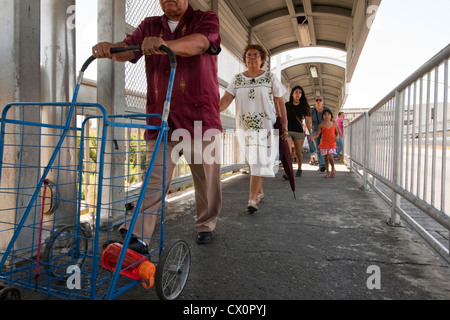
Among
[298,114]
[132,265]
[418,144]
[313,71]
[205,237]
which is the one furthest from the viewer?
[313,71]

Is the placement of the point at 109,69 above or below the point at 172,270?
above

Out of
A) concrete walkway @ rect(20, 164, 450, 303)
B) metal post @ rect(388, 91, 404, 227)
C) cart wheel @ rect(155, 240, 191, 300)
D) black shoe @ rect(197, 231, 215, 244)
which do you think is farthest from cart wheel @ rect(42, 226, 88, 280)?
metal post @ rect(388, 91, 404, 227)

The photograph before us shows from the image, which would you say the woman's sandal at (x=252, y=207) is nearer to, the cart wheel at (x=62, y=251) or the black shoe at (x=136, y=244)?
the black shoe at (x=136, y=244)

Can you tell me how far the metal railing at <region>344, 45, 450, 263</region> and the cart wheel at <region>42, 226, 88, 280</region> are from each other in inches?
86.7

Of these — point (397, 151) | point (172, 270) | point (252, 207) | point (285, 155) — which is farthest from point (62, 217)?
point (397, 151)

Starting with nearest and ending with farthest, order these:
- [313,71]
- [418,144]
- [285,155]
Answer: [418,144]
[285,155]
[313,71]

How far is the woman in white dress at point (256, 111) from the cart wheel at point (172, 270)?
2.07m

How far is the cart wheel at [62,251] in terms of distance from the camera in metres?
2.00

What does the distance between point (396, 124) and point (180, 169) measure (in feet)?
10.2

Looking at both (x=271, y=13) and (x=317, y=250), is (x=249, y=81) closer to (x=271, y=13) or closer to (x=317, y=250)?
(x=317, y=250)

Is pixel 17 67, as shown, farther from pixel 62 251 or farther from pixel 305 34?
pixel 305 34

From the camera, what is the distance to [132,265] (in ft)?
5.84

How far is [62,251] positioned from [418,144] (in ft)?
9.24

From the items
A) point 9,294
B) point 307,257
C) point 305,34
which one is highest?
point 305,34
